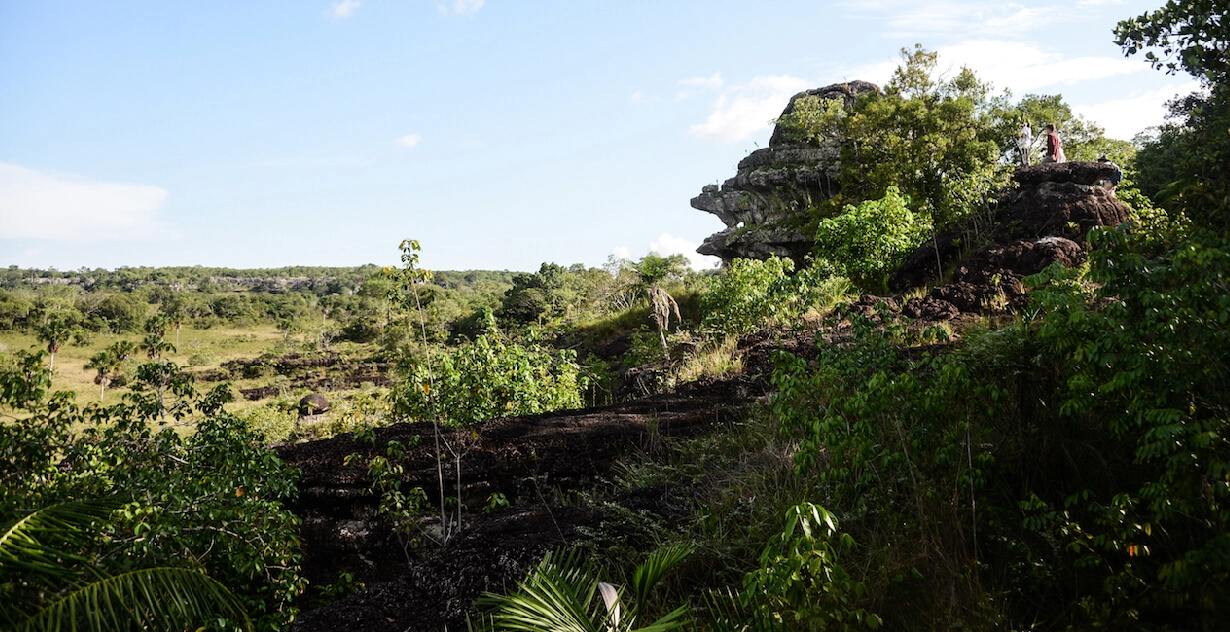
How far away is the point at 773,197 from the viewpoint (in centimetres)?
2423

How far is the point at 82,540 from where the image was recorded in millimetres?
3395

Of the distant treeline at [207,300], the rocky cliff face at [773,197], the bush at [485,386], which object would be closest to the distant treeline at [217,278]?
the distant treeline at [207,300]

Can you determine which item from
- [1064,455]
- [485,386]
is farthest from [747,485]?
[485,386]

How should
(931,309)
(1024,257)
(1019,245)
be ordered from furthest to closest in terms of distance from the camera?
1. (1019,245)
2. (1024,257)
3. (931,309)

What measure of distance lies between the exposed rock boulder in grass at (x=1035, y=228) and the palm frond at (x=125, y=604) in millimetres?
8967

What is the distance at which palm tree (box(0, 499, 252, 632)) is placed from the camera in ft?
8.55

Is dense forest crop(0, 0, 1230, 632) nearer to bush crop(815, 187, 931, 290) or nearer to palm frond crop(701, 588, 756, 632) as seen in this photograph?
palm frond crop(701, 588, 756, 632)

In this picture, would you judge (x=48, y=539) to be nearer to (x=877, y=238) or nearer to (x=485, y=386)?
Answer: (x=485, y=386)

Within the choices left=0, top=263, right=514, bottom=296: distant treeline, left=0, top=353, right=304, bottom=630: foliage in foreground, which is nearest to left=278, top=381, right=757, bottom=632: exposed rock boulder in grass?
left=0, top=353, right=304, bottom=630: foliage in foreground

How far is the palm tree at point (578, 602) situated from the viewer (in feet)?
9.57

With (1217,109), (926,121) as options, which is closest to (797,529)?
(1217,109)

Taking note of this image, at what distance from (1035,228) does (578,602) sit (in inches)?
413

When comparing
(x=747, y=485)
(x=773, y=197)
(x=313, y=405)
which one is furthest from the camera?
(x=773, y=197)

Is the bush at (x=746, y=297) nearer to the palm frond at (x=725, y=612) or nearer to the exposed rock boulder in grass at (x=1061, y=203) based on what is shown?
the exposed rock boulder in grass at (x=1061, y=203)
